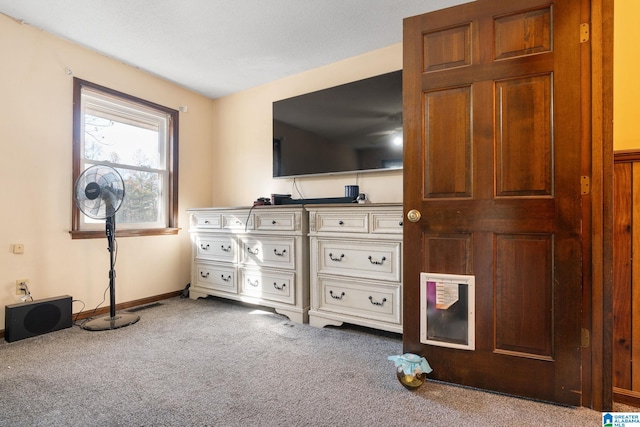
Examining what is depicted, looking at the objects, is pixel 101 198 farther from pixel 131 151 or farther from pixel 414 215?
pixel 414 215

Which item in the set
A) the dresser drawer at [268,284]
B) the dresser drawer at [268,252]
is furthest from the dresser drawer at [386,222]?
the dresser drawer at [268,284]

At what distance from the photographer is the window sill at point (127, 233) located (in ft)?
9.13

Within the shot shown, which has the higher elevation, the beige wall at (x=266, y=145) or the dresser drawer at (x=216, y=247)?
the beige wall at (x=266, y=145)

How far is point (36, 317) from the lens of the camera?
2.36 meters

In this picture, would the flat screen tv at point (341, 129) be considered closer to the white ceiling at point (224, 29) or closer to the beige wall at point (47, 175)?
the white ceiling at point (224, 29)

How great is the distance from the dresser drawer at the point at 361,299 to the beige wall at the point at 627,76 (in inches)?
60.7

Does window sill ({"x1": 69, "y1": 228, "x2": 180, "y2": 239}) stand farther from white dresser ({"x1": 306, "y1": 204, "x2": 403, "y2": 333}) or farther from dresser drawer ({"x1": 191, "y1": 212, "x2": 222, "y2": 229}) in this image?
white dresser ({"x1": 306, "y1": 204, "x2": 403, "y2": 333})

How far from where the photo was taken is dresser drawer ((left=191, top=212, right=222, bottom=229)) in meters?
3.26

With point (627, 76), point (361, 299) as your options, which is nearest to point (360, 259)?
point (361, 299)

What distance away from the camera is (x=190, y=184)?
12.5 ft

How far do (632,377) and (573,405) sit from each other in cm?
33

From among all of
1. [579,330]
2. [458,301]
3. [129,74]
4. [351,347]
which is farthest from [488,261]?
[129,74]

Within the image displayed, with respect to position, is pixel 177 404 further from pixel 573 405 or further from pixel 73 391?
pixel 573 405

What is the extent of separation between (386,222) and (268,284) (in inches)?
50.8
